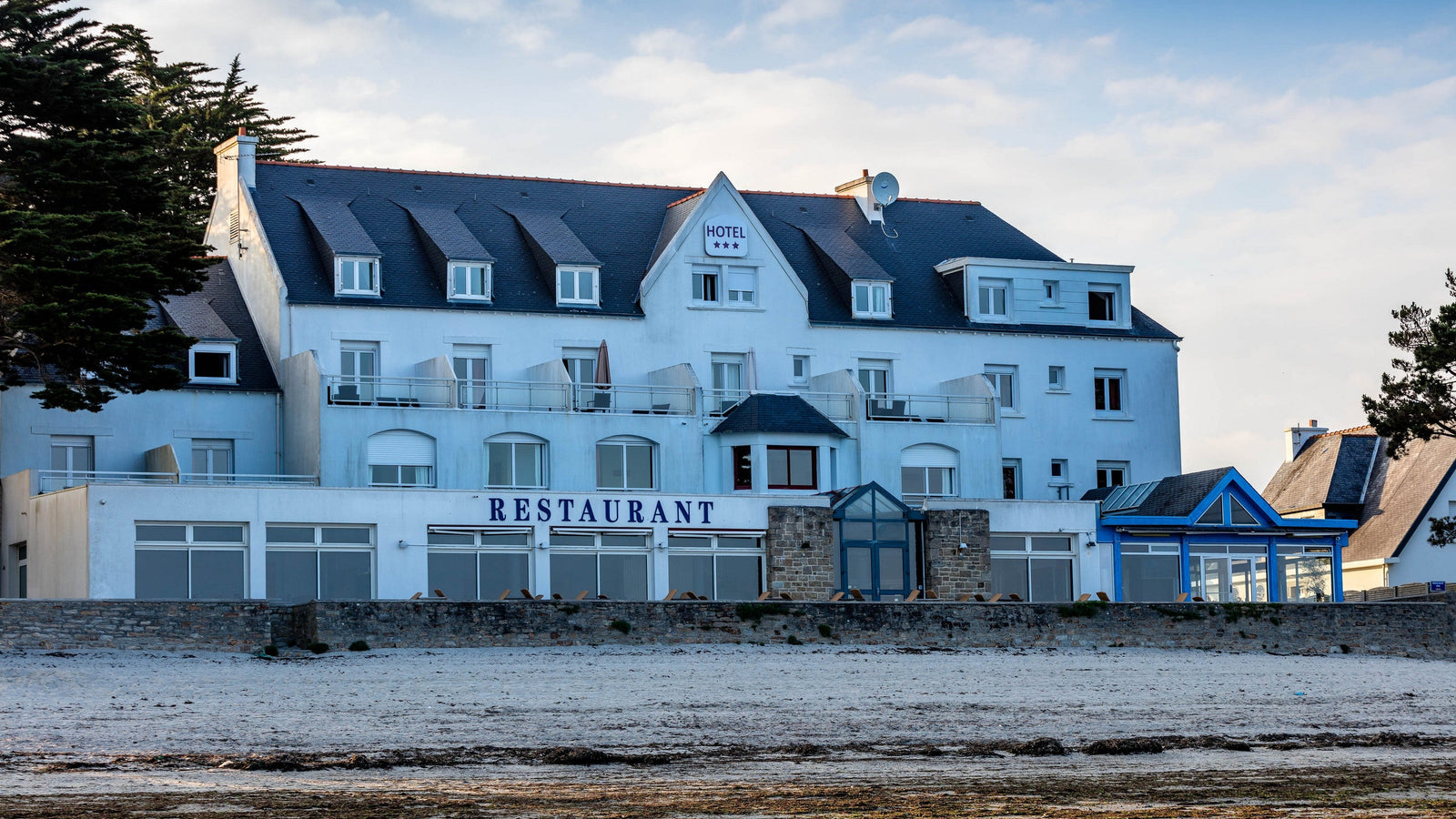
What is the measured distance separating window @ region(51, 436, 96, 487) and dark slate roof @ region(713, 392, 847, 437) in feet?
46.9

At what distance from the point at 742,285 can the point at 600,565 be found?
35.6 feet

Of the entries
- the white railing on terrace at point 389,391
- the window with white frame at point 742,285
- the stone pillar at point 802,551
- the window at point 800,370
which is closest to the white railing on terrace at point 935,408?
the window at point 800,370

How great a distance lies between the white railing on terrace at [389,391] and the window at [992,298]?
51.1 ft

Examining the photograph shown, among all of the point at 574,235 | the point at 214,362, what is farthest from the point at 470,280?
the point at 214,362

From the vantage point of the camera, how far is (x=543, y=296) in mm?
52031

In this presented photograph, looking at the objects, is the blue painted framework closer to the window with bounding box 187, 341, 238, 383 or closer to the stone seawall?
the stone seawall

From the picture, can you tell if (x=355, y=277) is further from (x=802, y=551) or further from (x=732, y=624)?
(x=732, y=624)

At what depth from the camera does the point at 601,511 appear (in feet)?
148

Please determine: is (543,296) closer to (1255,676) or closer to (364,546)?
(364,546)

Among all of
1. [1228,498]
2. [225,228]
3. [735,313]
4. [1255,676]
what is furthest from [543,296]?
[1255,676]

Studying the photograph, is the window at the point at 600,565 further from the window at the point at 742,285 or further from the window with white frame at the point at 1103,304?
the window with white frame at the point at 1103,304

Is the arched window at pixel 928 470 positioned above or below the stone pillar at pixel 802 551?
above

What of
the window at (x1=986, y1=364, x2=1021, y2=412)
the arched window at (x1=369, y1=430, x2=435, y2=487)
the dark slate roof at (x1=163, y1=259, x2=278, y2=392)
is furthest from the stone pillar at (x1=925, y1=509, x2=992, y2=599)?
the dark slate roof at (x1=163, y1=259, x2=278, y2=392)

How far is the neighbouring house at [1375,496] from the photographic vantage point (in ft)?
193
